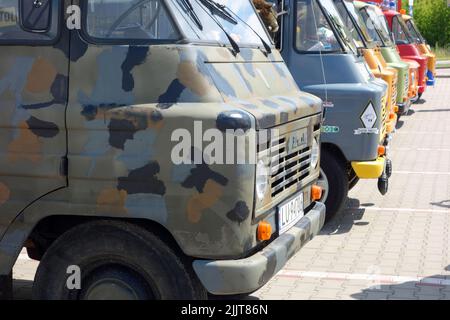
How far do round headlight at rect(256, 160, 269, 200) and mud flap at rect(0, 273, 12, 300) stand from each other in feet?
5.63

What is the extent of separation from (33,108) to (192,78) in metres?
0.92

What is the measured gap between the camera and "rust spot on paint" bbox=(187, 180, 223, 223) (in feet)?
14.2

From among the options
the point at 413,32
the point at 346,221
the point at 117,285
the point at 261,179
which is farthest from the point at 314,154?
the point at 413,32

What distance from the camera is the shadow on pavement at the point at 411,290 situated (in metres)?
6.26

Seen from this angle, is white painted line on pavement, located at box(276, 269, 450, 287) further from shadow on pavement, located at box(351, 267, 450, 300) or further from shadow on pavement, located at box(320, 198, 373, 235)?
shadow on pavement, located at box(320, 198, 373, 235)

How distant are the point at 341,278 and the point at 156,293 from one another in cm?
262

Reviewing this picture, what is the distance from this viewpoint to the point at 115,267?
4.60 meters

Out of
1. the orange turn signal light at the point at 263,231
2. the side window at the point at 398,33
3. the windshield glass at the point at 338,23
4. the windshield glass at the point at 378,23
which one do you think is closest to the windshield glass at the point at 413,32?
the side window at the point at 398,33

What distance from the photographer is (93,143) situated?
4508 mm

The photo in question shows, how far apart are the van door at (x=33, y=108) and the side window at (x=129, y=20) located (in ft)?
0.58

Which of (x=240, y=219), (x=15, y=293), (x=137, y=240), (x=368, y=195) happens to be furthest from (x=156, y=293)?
(x=368, y=195)

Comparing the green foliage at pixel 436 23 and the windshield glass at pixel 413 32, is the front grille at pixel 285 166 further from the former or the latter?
the green foliage at pixel 436 23

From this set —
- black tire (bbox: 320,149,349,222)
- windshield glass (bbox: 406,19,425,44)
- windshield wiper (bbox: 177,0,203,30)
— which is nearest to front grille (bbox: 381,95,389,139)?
black tire (bbox: 320,149,349,222)

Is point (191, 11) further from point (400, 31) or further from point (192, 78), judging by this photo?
point (400, 31)
